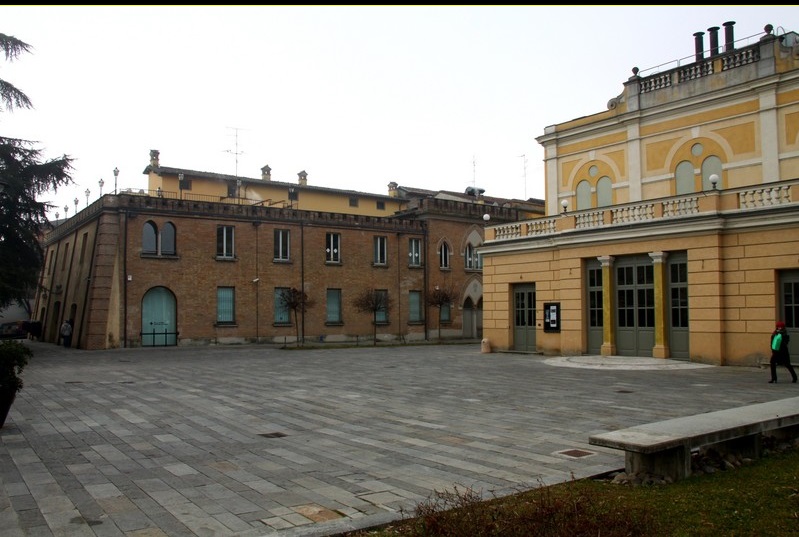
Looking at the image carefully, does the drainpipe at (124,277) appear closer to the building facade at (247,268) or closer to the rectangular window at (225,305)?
the building facade at (247,268)

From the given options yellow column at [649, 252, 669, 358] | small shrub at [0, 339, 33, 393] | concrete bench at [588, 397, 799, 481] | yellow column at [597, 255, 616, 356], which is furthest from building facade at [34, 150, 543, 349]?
concrete bench at [588, 397, 799, 481]

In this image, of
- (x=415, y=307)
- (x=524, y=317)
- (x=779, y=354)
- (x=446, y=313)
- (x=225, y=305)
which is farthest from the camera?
(x=446, y=313)

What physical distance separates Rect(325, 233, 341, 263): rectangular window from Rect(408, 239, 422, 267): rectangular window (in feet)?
17.5

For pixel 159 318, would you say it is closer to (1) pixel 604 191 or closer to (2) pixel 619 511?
(1) pixel 604 191

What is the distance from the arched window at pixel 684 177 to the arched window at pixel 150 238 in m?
25.3

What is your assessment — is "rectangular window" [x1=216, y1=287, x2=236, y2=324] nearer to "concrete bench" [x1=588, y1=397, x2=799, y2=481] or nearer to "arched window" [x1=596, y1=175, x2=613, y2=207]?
"arched window" [x1=596, y1=175, x2=613, y2=207]

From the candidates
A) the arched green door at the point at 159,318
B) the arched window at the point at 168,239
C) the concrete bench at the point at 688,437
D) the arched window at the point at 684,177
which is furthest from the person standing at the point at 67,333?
the concrete bench at the point at 688,437

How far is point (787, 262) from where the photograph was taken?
17891mm

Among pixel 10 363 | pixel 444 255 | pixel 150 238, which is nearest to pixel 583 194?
pixel 444 255

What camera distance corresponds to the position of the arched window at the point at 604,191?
86.4 feet

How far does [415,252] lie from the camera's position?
1700 inches

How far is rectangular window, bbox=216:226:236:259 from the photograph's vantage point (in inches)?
1400

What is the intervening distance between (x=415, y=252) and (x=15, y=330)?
2947cm

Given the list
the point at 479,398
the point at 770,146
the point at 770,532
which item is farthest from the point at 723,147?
the point at 770,532
